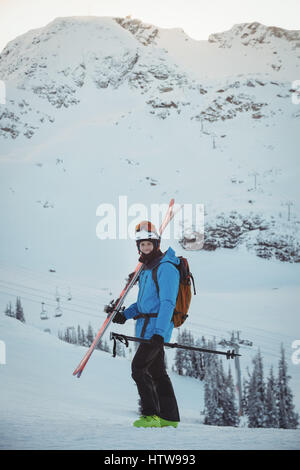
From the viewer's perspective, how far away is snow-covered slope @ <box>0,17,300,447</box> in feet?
122

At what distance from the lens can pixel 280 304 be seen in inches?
1405

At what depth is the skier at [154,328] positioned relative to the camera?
Answer: 12.6 feet

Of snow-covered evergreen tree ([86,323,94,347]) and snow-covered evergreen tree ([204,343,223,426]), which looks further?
snow-covered evergreen tree ([86,323,94,347])

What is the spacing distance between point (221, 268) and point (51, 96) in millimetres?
75013

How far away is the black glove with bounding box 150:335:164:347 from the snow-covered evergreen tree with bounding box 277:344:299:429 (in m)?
23.6

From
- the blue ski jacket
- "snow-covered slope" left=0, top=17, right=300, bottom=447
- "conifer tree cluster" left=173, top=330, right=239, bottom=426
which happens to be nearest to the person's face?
the blue ski jacket

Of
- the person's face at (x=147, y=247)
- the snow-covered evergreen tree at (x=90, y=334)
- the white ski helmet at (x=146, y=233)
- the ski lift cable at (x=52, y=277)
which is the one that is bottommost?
the person's face at (x=147, y=247)

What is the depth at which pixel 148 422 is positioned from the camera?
385cm

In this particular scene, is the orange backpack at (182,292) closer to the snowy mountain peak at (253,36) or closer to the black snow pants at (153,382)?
the black snow pants at (153,382)

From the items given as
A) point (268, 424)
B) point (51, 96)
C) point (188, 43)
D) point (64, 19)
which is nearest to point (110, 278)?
point (268, 424)

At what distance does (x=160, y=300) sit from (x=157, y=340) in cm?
42

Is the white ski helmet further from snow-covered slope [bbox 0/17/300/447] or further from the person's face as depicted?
snow-covered slope [bbox 0/17/300/447]

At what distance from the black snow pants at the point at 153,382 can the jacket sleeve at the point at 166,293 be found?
0.22 m

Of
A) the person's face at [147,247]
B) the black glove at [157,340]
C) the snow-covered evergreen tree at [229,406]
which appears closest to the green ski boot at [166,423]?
the black glove at [157,340]
